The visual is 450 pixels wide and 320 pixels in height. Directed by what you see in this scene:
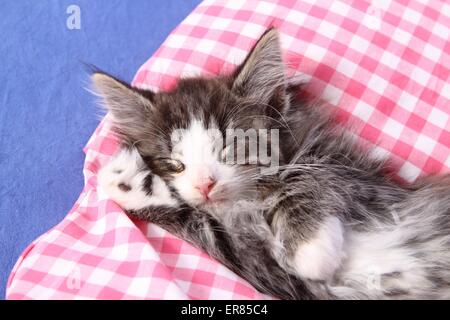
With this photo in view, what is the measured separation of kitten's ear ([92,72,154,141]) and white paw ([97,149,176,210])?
0.13 meters

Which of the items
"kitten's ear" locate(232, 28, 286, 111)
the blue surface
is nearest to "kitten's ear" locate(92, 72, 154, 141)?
"kitten's ear" locate(232, 28, 286, 111)

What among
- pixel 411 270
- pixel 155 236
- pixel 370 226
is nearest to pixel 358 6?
pixel 370 226

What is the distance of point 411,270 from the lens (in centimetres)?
156

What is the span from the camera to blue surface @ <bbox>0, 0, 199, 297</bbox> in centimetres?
217

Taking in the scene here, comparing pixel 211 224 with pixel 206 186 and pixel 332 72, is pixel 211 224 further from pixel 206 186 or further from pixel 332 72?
pixel 332 72

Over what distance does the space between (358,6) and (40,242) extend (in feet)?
4.97

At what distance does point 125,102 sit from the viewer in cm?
175

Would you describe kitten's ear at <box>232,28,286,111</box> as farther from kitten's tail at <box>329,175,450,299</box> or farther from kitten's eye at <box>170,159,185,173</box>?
kitten's tail at <box>329,175,450,299</box>

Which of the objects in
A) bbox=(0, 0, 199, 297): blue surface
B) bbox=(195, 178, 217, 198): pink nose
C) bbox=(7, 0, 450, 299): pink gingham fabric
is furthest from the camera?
bbox=(0, 0, 199, 297): blue surface

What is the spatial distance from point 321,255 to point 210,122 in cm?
55

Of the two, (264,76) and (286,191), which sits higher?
(264,76)

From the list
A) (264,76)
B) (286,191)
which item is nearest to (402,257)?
(286,191)

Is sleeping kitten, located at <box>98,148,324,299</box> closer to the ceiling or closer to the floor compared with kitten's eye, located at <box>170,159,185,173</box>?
closer to the floor

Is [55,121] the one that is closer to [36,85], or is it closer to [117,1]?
[36,85]
